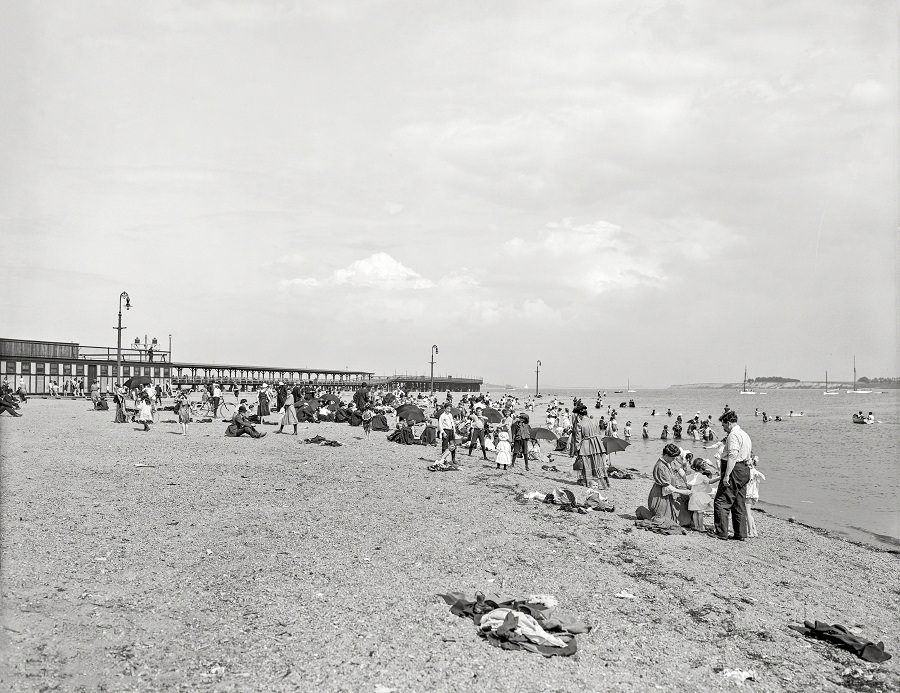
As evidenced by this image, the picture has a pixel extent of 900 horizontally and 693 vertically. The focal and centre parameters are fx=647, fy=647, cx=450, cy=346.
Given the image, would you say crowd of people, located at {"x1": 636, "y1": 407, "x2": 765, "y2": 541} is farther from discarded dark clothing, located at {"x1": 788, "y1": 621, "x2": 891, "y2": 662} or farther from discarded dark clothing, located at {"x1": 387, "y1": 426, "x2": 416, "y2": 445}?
discarded dark clothing, located at {"x1": 387, "y1": 426, "x2": 416, "y2": 445}

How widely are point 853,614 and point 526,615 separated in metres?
4.58

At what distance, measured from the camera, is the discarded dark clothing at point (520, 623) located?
6.07 m

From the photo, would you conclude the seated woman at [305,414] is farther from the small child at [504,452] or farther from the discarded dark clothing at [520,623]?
the discarded dark clothing at [520,623]

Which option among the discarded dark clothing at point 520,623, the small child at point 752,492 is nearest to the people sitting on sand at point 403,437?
the small child at point 752,492

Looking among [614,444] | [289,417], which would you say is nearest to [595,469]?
[614,444]

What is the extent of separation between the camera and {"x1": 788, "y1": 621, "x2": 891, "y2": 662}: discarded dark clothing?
21.7 ft

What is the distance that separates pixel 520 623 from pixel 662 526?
5.22 metres

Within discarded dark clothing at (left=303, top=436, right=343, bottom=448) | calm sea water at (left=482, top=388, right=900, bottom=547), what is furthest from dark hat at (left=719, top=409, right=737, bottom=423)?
discarded dark clothing at (left=303, top=436, right=343, bottom=448)

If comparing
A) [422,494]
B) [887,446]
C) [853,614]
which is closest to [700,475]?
[853,614]

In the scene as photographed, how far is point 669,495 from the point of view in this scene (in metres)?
11.0

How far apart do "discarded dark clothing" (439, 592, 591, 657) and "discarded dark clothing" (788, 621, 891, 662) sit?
2.58 meters

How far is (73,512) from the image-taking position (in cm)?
940

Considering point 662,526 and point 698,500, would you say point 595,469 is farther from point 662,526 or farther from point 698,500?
point 662,526

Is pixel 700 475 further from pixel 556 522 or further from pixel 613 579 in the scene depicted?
pixel 613 579
